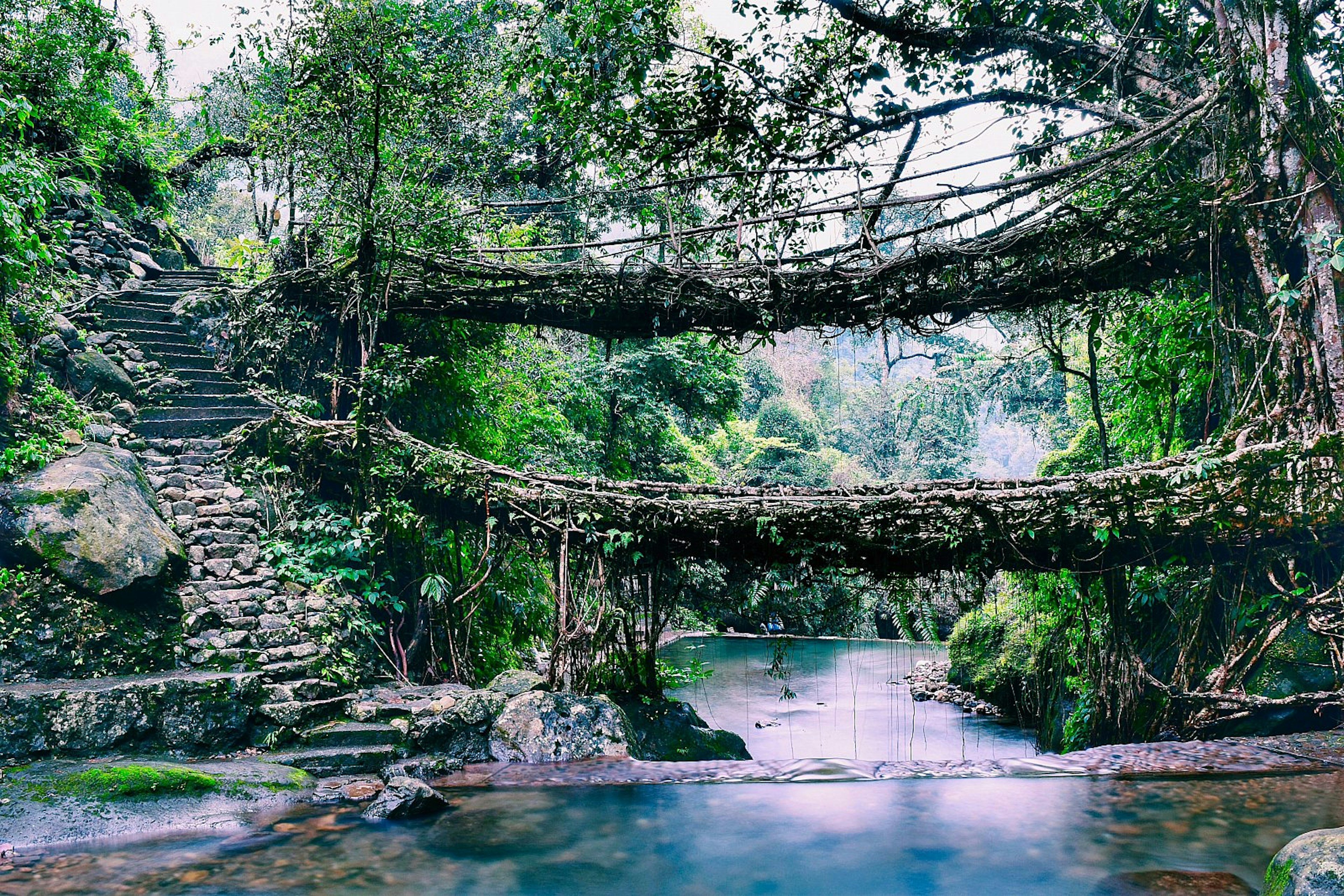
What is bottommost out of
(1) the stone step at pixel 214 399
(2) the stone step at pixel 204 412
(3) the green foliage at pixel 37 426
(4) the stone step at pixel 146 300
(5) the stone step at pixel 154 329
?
(3) the green foliage at pixel 37 426

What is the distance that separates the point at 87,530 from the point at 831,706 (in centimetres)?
944

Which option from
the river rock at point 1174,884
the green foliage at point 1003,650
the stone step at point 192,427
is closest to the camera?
the river rock at point 1174,884

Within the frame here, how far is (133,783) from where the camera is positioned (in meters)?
4.57

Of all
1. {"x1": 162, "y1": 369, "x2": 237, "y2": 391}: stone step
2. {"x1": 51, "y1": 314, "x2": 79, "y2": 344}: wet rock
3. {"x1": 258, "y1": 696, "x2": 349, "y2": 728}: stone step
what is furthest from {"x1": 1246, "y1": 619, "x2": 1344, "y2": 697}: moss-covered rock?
{"x1": 51, "y1": 314, "x2": 79, "y2": 344}: wet rock

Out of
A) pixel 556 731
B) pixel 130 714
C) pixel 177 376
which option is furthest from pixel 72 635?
pixel 177 376

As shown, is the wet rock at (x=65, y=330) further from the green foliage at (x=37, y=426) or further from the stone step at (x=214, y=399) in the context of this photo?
the stone step at (x=214, y=399)

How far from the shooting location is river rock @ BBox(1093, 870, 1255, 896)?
398 cm

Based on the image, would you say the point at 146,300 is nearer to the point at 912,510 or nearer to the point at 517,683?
the point at 517,683

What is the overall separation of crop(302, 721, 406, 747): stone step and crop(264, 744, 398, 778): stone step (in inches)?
1.9

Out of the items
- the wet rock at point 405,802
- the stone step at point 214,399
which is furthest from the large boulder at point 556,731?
the stone step at point 214,399

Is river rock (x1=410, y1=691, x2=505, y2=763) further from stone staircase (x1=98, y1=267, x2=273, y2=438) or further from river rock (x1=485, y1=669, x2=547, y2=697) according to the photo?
stone staircase (x1=98, y1=267, x2=273, y2=438)

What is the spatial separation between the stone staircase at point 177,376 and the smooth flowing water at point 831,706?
5.66 metres

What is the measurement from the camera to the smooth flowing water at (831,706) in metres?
9.11

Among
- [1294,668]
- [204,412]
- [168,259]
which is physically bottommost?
[1294,668]
